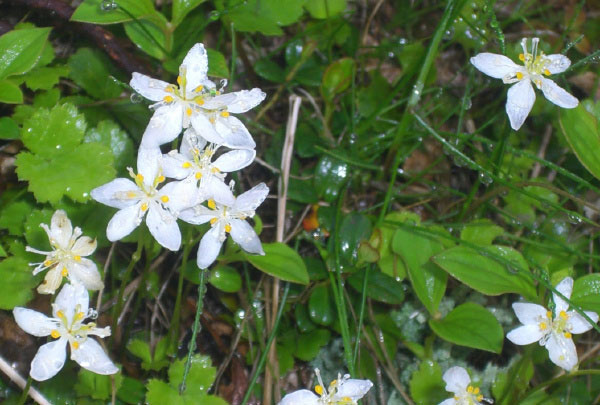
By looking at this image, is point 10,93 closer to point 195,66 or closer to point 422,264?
point 195,66

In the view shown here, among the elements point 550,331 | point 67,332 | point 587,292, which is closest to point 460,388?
point 550,331

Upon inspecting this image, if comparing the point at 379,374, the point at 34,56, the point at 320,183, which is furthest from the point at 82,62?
the point at 379,374

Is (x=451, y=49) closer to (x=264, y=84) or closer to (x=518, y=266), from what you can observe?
(x=264, y=84)

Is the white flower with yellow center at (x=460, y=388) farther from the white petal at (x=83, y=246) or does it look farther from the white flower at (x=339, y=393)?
the white petal at (x=83, y=246)

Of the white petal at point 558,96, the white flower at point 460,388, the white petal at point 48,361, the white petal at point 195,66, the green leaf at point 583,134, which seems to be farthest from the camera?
the green leaf at point 583,134

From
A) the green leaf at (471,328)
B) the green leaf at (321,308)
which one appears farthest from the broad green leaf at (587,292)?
the green leaf at (321,308)

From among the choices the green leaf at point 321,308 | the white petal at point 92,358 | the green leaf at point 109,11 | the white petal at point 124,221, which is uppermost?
the green leaf at point 109,11

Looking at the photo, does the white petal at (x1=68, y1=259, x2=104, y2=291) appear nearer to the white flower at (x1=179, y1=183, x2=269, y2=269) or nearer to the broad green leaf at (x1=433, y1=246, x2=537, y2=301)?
the white flower at (x1=179, y1=183, x2=269, y2=269)

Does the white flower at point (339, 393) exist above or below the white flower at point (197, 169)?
below
